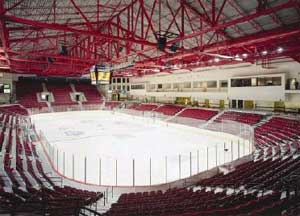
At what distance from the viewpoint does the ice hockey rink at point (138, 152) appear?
1157 centimetres

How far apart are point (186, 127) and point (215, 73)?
7.82 metres

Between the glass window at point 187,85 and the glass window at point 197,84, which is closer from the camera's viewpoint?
the glass window at point 197,84

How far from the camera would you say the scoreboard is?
17734 millimetres

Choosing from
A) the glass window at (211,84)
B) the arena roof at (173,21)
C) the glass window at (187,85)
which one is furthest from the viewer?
the glass window at (187,85)

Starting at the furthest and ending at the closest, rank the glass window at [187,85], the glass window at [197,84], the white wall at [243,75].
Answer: the glass window at [187,85] < the glass window at [197,84] < the white wall at [243,75]

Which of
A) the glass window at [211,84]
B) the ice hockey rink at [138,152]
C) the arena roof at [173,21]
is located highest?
the arena roof at [173,21]

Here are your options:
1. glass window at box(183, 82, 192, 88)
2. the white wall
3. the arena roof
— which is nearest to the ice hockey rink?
the white wall

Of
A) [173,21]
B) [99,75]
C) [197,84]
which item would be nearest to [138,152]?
[99,75]

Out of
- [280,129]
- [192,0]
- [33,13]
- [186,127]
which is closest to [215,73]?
[186,127]

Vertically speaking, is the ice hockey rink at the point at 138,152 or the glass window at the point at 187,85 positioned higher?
the glass window at the point at 187,85

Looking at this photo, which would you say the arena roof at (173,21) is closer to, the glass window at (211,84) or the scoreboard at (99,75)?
the scoreboard at (99,75)

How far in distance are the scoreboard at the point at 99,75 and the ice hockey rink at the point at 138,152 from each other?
4792 millimetres

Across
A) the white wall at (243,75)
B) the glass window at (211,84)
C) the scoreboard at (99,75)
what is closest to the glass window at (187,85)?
the white wall at (243,75)

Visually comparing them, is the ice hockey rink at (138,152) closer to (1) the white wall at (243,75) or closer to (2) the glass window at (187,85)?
(1) the white wall at (243,75)
